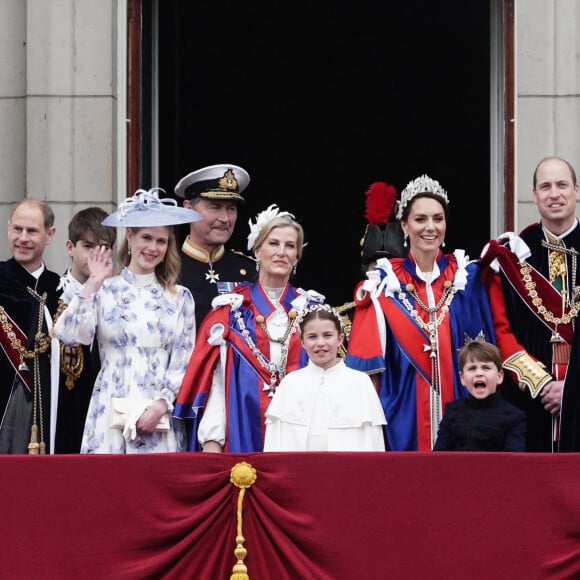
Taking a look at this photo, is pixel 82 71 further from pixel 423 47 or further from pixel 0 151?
pixel 423 47

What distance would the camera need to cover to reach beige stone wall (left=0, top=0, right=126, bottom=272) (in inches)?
361

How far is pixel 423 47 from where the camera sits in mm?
13688

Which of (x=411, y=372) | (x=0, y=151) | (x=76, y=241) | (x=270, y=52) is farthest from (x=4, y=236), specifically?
(x=270, y=52)

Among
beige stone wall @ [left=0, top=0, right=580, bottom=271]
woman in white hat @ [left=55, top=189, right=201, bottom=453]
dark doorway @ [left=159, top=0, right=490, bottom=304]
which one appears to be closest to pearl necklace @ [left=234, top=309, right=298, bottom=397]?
woman in white hat @ [left=55, top=189, right=201, bottom=453]

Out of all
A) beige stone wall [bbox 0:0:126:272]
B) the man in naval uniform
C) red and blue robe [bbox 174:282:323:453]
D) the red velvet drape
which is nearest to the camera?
the red velvet drape

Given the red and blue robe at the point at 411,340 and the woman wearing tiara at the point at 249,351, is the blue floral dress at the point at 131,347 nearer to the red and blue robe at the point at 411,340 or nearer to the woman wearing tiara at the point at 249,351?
the woman wearing tiara at the point at 249,351

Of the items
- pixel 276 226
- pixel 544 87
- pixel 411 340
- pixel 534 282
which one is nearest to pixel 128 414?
pixel 276 226

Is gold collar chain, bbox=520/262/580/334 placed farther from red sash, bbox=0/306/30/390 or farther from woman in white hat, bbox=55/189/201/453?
red sash, bbox=0/306/30/390

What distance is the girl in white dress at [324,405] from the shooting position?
22.0ft

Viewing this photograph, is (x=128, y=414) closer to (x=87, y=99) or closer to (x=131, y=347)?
(x=131, y=347)

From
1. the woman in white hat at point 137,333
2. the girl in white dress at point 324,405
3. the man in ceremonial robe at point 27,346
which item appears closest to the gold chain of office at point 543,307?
the girl in white dress at point 324,405

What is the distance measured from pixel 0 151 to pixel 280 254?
2695 mm

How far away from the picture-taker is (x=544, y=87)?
902 centimetres

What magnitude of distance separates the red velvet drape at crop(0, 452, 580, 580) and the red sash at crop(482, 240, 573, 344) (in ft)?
3.64
